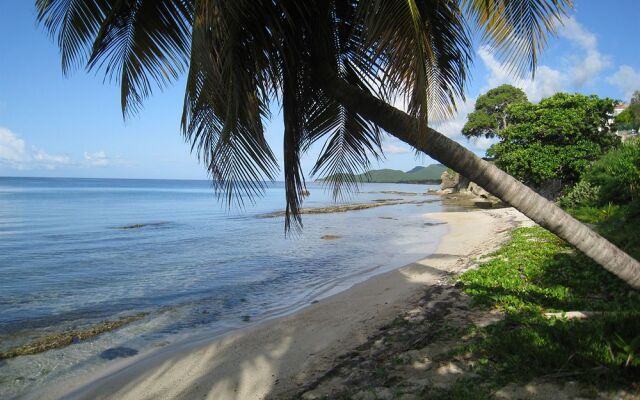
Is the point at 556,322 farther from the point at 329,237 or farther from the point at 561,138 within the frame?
the point at 561,138

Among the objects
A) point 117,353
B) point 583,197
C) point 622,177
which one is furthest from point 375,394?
point 583,197

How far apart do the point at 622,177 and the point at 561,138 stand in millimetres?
11482

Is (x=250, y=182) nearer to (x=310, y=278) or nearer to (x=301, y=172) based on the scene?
(x=301, y=172)

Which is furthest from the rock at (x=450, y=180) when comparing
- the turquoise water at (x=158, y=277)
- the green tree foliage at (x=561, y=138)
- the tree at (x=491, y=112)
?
the turquoise water at (x=158, y=277)

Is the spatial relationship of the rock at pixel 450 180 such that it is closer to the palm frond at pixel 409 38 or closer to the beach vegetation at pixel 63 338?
the beach vegetation at pixel 63 338

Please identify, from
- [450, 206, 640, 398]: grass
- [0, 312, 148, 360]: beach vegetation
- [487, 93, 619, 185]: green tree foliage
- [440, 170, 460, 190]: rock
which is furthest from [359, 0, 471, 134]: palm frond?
[440, 170, 460, 190]: rock

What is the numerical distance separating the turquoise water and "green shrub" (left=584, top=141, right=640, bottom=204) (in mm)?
5426

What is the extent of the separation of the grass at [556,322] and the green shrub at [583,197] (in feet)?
20.1

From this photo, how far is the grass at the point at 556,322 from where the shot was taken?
3100 mm

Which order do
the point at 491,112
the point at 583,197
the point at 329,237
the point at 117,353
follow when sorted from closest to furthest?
the point at 117,353
the point at 583,197
the point at 329,237
the point at 491,112

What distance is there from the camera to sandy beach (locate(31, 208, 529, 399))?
4.49m

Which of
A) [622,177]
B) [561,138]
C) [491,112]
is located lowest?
[622,177]

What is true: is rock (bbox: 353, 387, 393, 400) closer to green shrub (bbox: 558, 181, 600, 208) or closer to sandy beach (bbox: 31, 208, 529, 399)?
sandy beach (bbox: 31, 208, 529, 399)

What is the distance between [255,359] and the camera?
17.1ft
